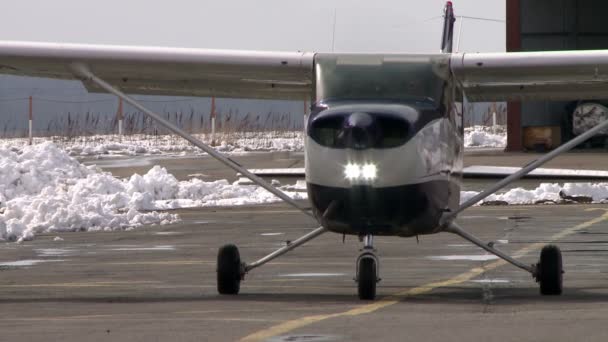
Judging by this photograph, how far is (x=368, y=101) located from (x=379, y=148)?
0.70 meters

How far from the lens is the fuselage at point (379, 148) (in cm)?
1017

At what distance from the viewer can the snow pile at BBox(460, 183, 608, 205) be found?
24.7 m

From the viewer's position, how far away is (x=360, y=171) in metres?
10.2

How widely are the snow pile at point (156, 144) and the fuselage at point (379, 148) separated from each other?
3004 cm

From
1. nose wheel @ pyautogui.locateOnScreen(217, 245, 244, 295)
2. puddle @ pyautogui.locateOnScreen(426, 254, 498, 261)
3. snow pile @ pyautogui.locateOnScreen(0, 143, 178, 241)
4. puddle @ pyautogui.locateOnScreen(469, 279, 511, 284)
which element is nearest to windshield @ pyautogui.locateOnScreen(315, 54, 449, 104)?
nose wheel @ pyautogui.locateOnScreen(217, 245, 244, 295)

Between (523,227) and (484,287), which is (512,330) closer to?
(484,287)

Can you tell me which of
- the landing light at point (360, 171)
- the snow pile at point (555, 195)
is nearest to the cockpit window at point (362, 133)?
the landing light at point (360, 171)

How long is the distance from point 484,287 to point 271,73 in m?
2.74

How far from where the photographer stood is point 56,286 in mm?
12453

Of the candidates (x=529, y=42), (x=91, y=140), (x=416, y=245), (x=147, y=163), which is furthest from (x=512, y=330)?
(x=91, y=140)

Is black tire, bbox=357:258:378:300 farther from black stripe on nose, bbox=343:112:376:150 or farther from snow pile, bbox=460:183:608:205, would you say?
snow pile, bbox=460:183:608:205

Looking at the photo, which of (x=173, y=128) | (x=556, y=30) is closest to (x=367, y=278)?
(x=173, y=128)

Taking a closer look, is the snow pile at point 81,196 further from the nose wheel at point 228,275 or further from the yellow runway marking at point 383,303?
the nose wheel at point 228,275

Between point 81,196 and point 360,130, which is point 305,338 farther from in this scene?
point 81,196
